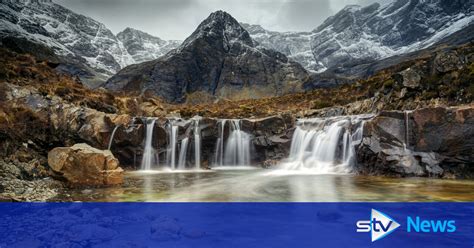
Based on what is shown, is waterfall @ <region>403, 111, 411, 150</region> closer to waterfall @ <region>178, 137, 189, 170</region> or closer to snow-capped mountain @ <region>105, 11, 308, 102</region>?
waterfall @ <region>178, 137, 189, 170</region>

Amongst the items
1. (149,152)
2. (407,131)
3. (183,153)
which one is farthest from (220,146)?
(407,131)

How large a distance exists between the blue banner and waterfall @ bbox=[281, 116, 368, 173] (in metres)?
10.9

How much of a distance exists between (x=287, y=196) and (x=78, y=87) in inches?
888

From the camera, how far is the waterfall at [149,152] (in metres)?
27.1

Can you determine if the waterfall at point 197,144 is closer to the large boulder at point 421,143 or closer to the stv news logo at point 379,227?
the large boulder at point 421,143

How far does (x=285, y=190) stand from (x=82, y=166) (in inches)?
349

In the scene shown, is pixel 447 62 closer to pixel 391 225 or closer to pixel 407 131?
pixel 407 131

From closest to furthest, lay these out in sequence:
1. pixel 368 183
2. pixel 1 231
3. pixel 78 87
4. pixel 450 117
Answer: pixel 1 231, pixel 368 183, pixel 450 117, pixel 78 87

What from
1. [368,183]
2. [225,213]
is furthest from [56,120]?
[368,183]

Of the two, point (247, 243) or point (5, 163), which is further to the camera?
point (5, 163)

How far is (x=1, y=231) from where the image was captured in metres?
10.2

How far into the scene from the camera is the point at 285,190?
1716cm

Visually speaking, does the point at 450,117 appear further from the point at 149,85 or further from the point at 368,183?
the point at 149,85

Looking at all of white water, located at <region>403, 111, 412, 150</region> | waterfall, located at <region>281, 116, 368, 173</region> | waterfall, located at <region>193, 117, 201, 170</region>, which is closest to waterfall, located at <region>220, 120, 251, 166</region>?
waterfall, located at <region>193, 117, 201, 170</region>
